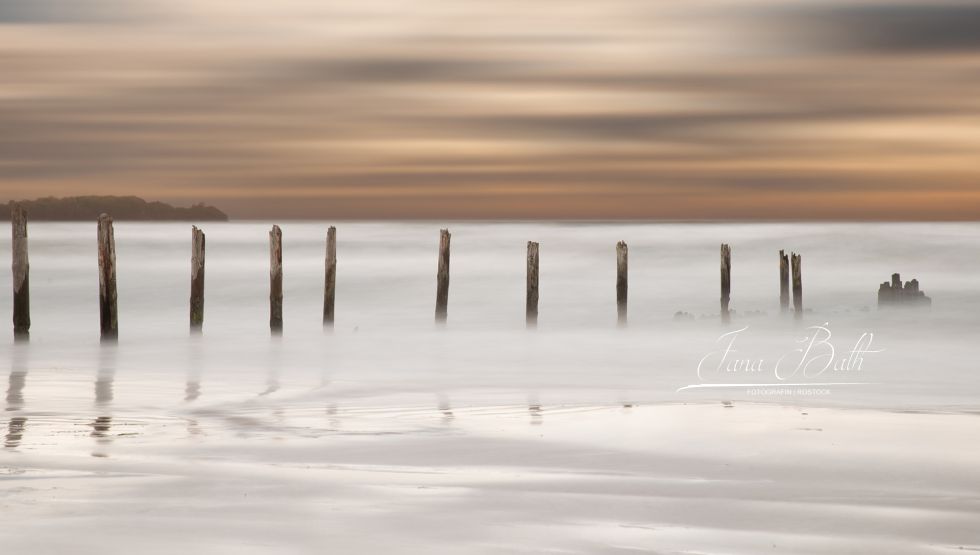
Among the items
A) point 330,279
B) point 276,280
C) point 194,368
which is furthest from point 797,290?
point 194,368

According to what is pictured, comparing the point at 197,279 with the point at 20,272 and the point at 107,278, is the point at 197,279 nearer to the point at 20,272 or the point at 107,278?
the point at 107,278

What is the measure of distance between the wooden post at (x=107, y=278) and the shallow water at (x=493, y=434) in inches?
14.4

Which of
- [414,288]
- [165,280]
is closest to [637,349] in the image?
[414,288]

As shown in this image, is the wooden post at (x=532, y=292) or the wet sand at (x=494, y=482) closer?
the wet sand at (x=494, y=482)

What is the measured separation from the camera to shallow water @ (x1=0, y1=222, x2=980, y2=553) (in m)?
5.35

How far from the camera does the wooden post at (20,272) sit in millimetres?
17203

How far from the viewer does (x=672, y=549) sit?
16.1ft

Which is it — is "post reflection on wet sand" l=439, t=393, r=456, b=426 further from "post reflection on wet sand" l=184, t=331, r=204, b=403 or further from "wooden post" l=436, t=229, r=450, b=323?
"wooden post" l=436, t=229, r=450, b=323

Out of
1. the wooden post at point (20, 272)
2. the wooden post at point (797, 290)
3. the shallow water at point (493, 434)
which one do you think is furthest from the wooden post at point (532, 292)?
the wooden post at point (20, 272)

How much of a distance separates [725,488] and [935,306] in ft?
65.5

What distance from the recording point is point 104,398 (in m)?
10.7

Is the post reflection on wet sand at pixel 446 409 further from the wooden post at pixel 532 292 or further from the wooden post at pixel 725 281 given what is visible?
the wooden post at pixel 725 281

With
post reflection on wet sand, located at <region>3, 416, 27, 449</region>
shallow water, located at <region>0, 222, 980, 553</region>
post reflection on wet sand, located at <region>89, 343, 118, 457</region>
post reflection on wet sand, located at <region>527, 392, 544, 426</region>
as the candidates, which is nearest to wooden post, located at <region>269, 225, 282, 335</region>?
shallow water, located at <region>0, 222, 980, 553</region>

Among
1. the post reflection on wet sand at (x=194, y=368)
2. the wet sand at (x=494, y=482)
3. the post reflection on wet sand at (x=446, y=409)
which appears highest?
the wet sand at (x=494, y=482)
